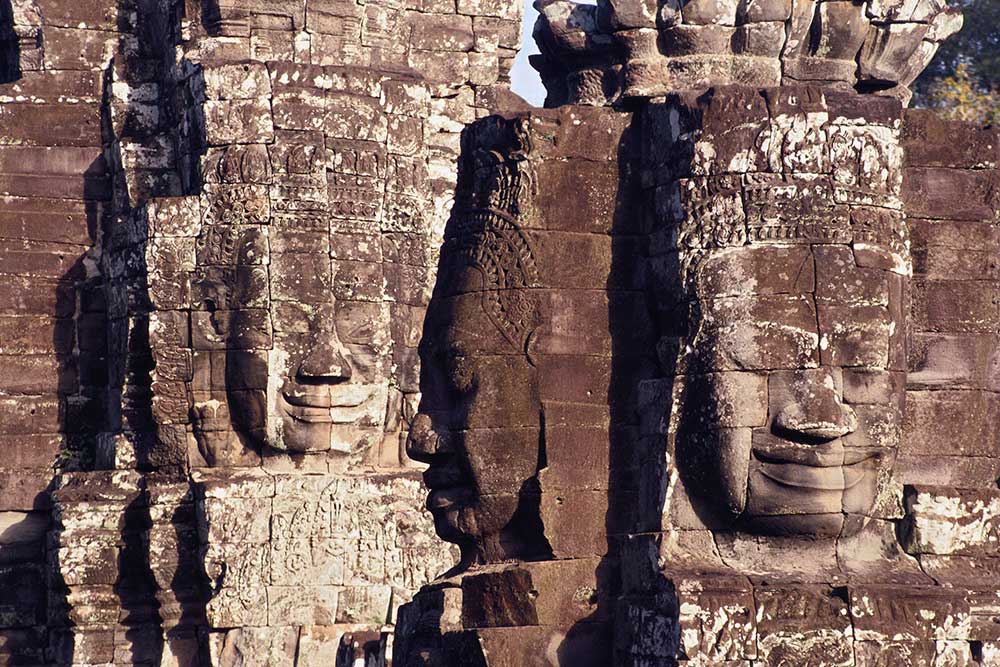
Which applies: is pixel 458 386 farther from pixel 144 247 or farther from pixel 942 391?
pixel 144 247

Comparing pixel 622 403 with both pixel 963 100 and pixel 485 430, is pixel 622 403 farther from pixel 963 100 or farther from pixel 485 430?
pixel 963 100

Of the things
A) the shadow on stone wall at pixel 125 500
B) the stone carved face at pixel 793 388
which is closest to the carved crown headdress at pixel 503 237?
the stone carved face at pixel 793 388

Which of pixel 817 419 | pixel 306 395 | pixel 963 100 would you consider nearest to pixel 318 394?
pixel 306 395

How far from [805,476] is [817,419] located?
0.27 m

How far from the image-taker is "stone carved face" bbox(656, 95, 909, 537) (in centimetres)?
1351

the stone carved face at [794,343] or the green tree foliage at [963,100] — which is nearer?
the stone carved face at [794,343]

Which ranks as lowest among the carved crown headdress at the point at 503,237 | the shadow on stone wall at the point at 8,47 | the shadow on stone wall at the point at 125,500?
the shadow on stone wall at the point at 125,500

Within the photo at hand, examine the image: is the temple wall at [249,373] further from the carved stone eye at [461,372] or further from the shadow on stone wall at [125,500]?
the carved stone eye at [461,372]

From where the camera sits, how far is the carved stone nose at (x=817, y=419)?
1345 centimetres

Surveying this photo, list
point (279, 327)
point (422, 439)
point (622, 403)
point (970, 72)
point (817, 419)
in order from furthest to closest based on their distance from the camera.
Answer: point (970, 72), point (279, 327), point (422, 439), point (622, 403), point (817, 419)

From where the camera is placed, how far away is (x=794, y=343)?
1355cm

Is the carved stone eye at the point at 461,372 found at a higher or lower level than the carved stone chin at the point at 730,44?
lower

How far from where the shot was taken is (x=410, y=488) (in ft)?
70.1

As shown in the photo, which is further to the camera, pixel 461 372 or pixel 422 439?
pixel 422 439
